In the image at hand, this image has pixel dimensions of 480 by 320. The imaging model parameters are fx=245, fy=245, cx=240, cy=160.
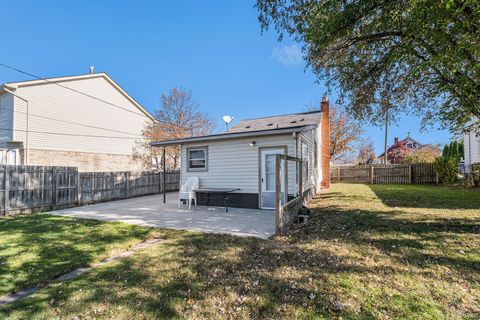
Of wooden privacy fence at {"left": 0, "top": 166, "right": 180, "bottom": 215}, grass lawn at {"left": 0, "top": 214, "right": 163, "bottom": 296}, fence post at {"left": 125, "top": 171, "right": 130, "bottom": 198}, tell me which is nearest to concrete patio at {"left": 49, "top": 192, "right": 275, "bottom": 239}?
grass lawn at {"left": 0, "top": 214, "right": 163, "bottom": 296}

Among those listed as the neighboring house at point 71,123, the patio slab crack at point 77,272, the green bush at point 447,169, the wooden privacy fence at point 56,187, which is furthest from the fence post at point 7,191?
the green bush at point 447,169

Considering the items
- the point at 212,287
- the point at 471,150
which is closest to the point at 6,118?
the point at 212,287

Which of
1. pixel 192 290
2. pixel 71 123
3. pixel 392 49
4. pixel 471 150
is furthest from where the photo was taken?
Result: pixel 471 150

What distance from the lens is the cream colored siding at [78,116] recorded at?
15.0 m

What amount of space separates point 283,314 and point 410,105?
29.8 ft

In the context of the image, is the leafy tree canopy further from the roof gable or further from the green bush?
the roof gable

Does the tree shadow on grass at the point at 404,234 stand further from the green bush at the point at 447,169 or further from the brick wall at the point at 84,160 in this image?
the brick wall at the point at 84,160

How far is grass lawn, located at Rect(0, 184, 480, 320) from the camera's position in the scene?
272 centimetres

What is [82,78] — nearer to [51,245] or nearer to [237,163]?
[237,163]

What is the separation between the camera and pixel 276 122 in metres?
13.7

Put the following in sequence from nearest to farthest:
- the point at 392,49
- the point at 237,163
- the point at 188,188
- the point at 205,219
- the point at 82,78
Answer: the point at 392,49
the point at 205,219
the point at 237,163
the point at 188,188
the point at 82,78

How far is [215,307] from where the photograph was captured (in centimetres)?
282

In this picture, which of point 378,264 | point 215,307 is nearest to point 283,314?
point 215,307

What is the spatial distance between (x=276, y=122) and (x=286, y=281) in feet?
36.6
